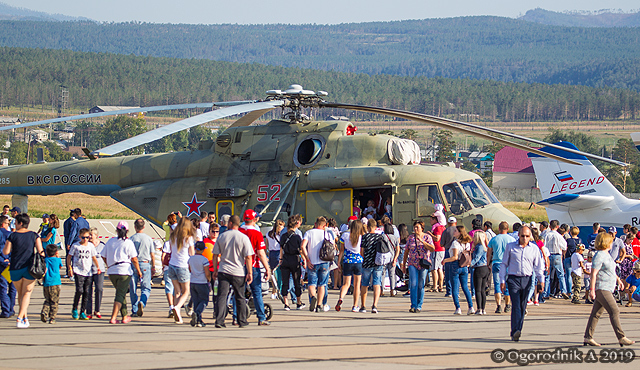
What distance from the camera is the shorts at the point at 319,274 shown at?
38.2 ft

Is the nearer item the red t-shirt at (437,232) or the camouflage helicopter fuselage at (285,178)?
the red t-shirt at (437,232)

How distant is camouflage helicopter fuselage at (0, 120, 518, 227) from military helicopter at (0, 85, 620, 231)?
2 cm

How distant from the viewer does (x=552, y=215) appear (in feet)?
Result: 82.5

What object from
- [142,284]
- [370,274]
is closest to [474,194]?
[370,274]

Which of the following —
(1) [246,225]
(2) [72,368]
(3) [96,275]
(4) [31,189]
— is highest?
(4) [31,189]

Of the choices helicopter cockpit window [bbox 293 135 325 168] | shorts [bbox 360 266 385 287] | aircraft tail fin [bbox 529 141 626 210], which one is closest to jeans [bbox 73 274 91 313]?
shorts [bbox 360 266 385 287]

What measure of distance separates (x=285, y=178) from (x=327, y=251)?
520cm

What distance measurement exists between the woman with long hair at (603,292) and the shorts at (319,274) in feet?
14.3

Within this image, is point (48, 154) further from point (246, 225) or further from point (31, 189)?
point (246, 225)

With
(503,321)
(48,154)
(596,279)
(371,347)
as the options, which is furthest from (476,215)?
(48,154)

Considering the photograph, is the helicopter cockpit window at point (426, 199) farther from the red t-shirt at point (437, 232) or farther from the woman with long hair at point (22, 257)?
the woman with long hair at point (22, 257)

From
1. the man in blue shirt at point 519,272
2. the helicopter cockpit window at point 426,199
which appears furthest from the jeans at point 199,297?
the helicopter cockpit window at point 426,199

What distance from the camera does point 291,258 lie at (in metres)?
12.0

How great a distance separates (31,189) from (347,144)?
9852mm
